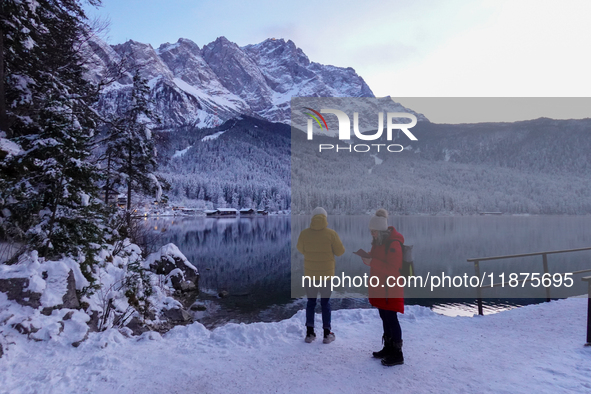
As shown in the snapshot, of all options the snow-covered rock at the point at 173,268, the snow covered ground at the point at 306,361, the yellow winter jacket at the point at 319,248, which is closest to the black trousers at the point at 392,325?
the snow covered ground at the point at 306,361

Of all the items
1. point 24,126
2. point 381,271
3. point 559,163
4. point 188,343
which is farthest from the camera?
point 559,163

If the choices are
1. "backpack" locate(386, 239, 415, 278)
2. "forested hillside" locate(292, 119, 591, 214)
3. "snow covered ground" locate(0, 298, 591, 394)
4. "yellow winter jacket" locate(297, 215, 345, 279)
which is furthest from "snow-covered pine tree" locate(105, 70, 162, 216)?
"forested hillside" locate(292, 119, 591, 214)

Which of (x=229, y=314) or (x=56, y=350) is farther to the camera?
(x=229, y=314)

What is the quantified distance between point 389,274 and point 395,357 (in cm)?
107

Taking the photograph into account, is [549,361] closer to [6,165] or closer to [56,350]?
[56,350]

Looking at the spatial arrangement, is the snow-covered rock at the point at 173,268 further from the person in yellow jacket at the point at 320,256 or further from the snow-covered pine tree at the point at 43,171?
the person in yellow jacket at the point at 320,256

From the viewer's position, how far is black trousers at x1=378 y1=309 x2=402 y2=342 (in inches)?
164

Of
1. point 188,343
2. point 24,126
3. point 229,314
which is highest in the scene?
point 24,126

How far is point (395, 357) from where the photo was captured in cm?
414

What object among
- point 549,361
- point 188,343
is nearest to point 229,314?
point 188,343

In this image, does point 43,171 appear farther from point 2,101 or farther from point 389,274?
point 389,274

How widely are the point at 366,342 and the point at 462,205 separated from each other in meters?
156

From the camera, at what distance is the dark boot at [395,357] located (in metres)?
Result: 4.11

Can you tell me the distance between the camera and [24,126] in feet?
25.4
